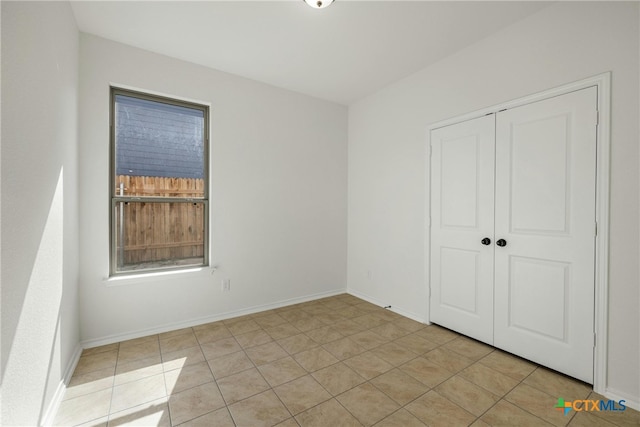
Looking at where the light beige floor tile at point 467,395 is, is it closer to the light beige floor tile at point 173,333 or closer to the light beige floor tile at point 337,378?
the light beige floor tile at point 337,378

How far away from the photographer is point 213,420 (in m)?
1.73

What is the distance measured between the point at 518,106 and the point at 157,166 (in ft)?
11.4

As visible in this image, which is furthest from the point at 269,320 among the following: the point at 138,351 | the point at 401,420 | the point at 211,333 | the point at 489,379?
the point at 489,379

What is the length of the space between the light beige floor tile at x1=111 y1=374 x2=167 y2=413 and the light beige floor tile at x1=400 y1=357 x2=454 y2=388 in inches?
72.2

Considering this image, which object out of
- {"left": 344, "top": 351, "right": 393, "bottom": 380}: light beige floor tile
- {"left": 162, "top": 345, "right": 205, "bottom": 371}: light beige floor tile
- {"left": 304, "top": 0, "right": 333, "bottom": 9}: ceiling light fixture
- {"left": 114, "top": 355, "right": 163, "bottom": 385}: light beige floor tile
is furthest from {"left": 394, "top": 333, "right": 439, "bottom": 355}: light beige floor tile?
{"left": 304, "top": 0, "right": 333, "bottom": 9}: ceiling light fixture

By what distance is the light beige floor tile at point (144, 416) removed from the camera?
170 centimetres

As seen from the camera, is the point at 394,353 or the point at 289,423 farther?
the point at 394,353

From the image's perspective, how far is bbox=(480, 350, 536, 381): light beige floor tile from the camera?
2.21m

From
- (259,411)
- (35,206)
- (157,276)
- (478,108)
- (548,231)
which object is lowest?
(259,411)

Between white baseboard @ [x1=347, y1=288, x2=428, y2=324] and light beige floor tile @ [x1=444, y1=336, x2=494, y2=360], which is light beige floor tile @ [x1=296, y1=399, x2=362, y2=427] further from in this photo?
white baseboard @ [x1=347, y1=288, x2=428, y2=324]

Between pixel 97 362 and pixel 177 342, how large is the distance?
604 mm

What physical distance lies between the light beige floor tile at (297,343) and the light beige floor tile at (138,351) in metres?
1.12

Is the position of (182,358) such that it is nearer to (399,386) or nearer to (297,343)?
(297,343)

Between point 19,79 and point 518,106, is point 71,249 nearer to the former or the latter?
point 19,79
